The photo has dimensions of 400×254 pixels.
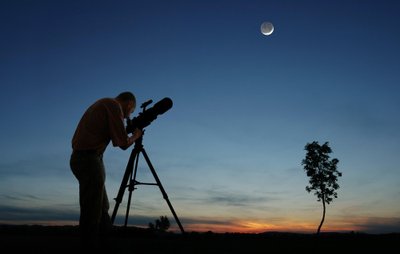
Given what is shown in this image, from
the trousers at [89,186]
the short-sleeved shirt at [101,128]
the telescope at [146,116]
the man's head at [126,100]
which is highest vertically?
the telescope at [146,116]

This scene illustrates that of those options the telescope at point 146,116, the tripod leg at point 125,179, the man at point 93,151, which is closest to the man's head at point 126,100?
the man at point 93,151

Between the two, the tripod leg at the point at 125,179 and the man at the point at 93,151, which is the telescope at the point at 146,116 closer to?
the tripod leg at the point at 125,179

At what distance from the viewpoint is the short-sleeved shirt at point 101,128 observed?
13.8ft

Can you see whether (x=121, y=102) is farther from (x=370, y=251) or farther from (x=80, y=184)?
(x=370, y=251)

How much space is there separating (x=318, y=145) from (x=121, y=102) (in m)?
37.5

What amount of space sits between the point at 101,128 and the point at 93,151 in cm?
30

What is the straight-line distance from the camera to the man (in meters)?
4.05

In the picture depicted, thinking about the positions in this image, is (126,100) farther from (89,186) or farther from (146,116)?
(146,116)

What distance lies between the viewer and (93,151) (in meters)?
4.23

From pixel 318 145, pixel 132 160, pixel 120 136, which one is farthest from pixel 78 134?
pixel 318 145

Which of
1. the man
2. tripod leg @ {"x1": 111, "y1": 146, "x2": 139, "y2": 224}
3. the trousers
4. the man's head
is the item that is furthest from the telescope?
the trousers

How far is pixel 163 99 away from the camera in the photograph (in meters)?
6.44

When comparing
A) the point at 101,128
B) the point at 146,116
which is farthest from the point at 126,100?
the point at 146,116

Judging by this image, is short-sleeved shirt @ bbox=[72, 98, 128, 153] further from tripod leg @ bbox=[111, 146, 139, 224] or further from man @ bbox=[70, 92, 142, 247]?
tripod leg @ bbox=[111, 146, 139, 224]
